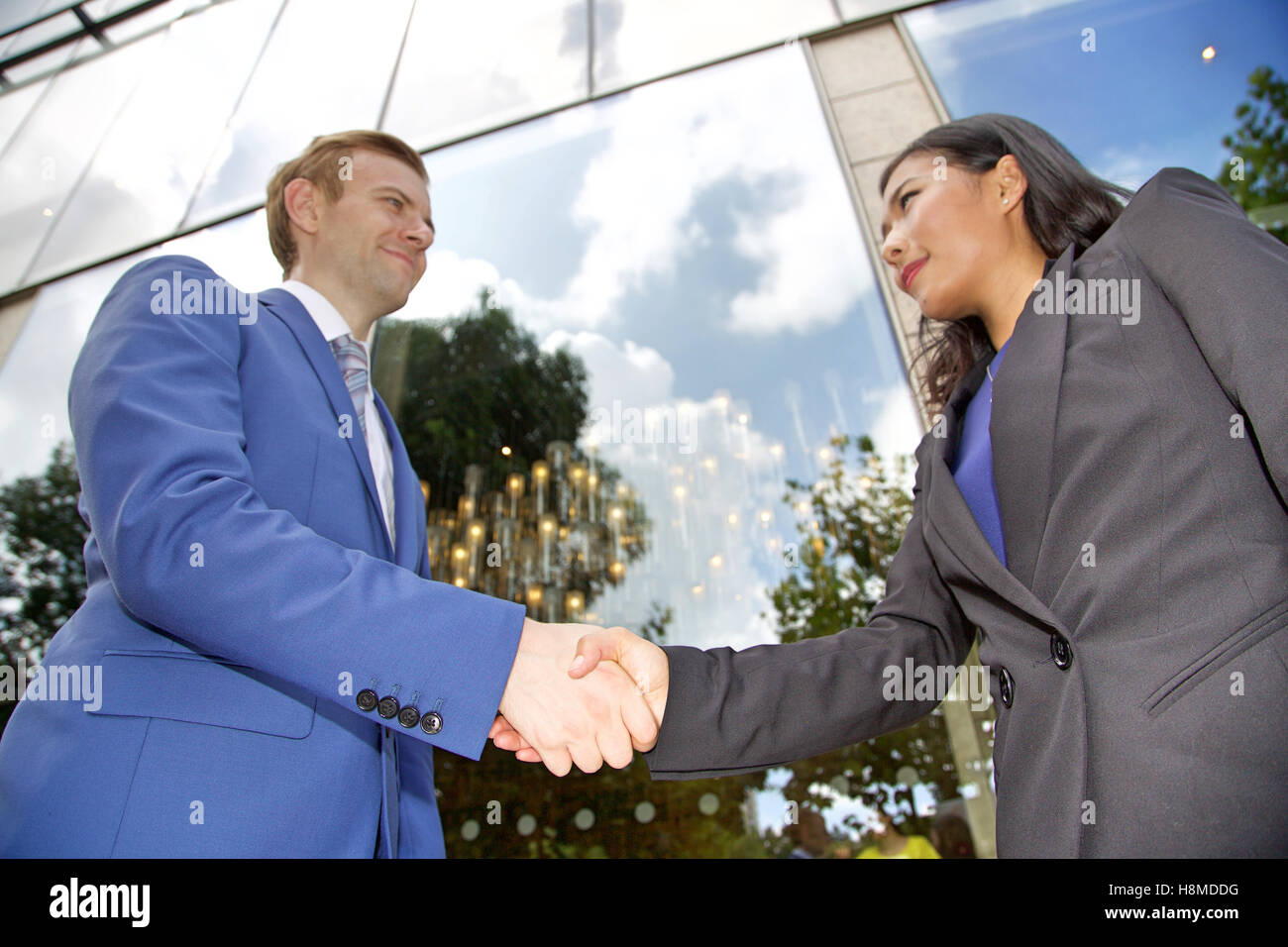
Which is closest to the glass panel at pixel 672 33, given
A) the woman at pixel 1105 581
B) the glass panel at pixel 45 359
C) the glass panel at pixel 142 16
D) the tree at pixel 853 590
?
the tree at pixel 853 590

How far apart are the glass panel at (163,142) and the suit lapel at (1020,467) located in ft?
18.7

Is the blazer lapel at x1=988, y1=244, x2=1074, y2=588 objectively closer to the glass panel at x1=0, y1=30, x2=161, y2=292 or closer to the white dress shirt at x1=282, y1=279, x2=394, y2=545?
the white dress shirt at x1=282, y1=279, x2=394, y2=545

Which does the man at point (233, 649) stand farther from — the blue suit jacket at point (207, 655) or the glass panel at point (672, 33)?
the glass panel at point (672, 33)

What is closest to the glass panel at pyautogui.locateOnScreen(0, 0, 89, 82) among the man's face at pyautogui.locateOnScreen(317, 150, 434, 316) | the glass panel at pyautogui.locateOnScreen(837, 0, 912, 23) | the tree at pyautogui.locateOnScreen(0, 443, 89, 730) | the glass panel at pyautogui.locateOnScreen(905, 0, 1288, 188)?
the tree at pyautogui.locateOnScreen(0, 443, 89, 730)

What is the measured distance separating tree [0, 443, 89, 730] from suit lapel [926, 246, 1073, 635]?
20.9ft

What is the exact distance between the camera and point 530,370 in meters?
6.42

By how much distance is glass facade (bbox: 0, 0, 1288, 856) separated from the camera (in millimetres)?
4062

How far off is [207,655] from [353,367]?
0.74 meters

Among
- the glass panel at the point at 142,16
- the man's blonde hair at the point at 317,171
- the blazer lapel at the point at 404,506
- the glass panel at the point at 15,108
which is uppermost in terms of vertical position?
the glass panel at the point at 142,16

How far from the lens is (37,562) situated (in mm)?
5453

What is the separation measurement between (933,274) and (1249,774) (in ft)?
3.58

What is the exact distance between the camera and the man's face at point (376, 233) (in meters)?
1.65
